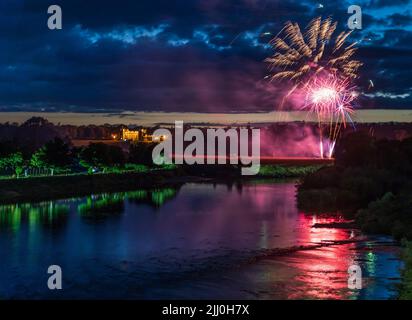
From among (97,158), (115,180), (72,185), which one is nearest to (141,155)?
(97,158)

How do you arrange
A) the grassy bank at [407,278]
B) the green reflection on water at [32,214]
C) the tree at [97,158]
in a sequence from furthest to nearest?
the tree at [97,158] → the green reflection on water at [32,214] → the grassy bank at [407,278]

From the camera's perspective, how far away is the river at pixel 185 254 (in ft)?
66.2

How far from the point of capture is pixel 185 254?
26688 mm

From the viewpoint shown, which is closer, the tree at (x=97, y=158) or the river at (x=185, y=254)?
the river at (x=185, y=254)

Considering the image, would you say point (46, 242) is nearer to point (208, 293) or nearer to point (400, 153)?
point (208, 293)

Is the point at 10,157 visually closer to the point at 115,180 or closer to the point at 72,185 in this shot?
the point at 72,185

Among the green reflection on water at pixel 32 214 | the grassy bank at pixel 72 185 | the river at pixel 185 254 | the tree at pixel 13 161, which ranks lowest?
the river at pixel 185 254

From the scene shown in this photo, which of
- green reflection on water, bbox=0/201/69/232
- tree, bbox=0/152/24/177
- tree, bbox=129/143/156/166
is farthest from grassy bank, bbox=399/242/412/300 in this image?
tree, bbox=129/143/156/166

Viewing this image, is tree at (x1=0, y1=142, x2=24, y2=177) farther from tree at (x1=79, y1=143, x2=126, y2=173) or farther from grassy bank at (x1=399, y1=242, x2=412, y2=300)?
grassy bank at (x1=399, y1=242, x2=412, y2=300)

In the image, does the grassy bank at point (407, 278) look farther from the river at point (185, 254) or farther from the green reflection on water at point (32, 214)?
the green reflection on water at point (32, 214)

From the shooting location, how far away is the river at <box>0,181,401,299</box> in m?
20.2

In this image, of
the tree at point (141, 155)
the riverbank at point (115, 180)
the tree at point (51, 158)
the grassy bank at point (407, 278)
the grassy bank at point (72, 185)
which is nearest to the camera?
the grassy bank at point (407, 278)

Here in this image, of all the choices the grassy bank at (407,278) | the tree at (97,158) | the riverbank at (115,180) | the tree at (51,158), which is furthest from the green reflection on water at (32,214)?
the tree at (97,158)

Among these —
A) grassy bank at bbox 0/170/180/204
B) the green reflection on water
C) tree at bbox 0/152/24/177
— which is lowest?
the green reflection on water
